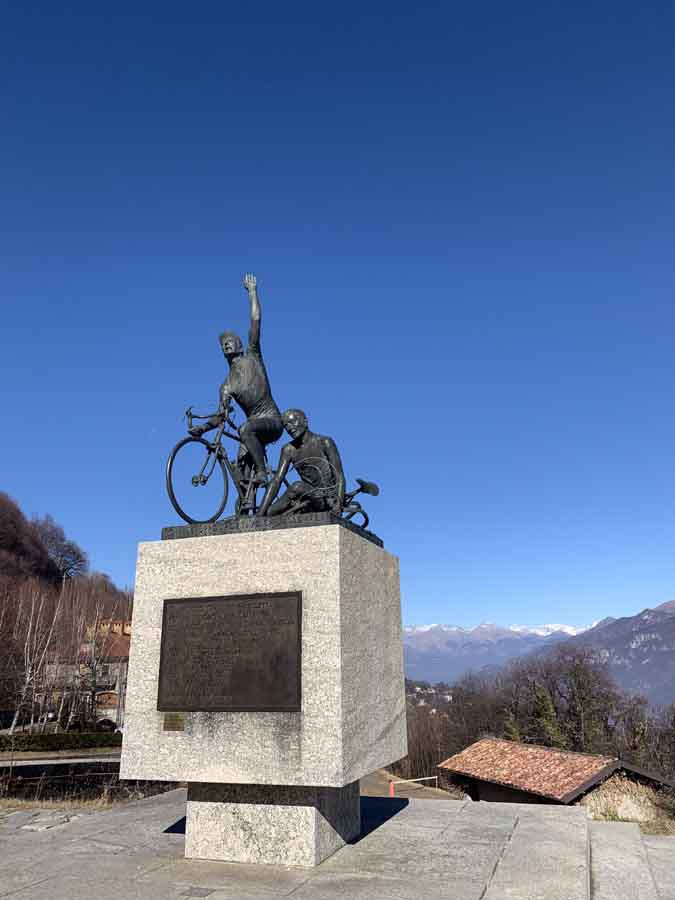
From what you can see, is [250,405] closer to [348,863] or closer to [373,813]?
[348,863]

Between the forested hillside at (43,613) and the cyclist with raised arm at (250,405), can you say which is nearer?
the cyclist with raised arm at (250,405)

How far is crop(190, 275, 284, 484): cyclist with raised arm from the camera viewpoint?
773cm

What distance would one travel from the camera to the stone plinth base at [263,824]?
6168mm

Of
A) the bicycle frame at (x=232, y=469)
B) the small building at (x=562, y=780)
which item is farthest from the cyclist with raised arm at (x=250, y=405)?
the small building at (x=562, y=780)

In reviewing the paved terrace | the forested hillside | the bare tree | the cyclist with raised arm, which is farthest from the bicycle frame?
the bare tree

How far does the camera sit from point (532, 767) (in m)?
26.2

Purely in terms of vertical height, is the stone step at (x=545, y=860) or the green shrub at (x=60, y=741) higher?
the stone step at (x=545, y=860)

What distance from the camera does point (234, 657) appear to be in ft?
20.9

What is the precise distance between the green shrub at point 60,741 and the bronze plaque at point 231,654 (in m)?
30.1

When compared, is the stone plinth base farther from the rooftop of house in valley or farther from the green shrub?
the green shrub

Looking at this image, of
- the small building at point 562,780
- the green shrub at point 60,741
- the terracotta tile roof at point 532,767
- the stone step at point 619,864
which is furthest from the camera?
the green shrub at point 60,741

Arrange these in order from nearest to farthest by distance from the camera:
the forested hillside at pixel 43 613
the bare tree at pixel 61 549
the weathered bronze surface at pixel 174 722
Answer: the weathered bronze surface at pixel 174 722 → the forested hillside at pixel 43 613 → the bare tree at pixel 61 549

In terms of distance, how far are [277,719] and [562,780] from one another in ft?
72.8

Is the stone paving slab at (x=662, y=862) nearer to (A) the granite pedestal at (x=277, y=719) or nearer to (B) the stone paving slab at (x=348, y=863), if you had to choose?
(B) the stone paving slab at (x=348, y=863)
